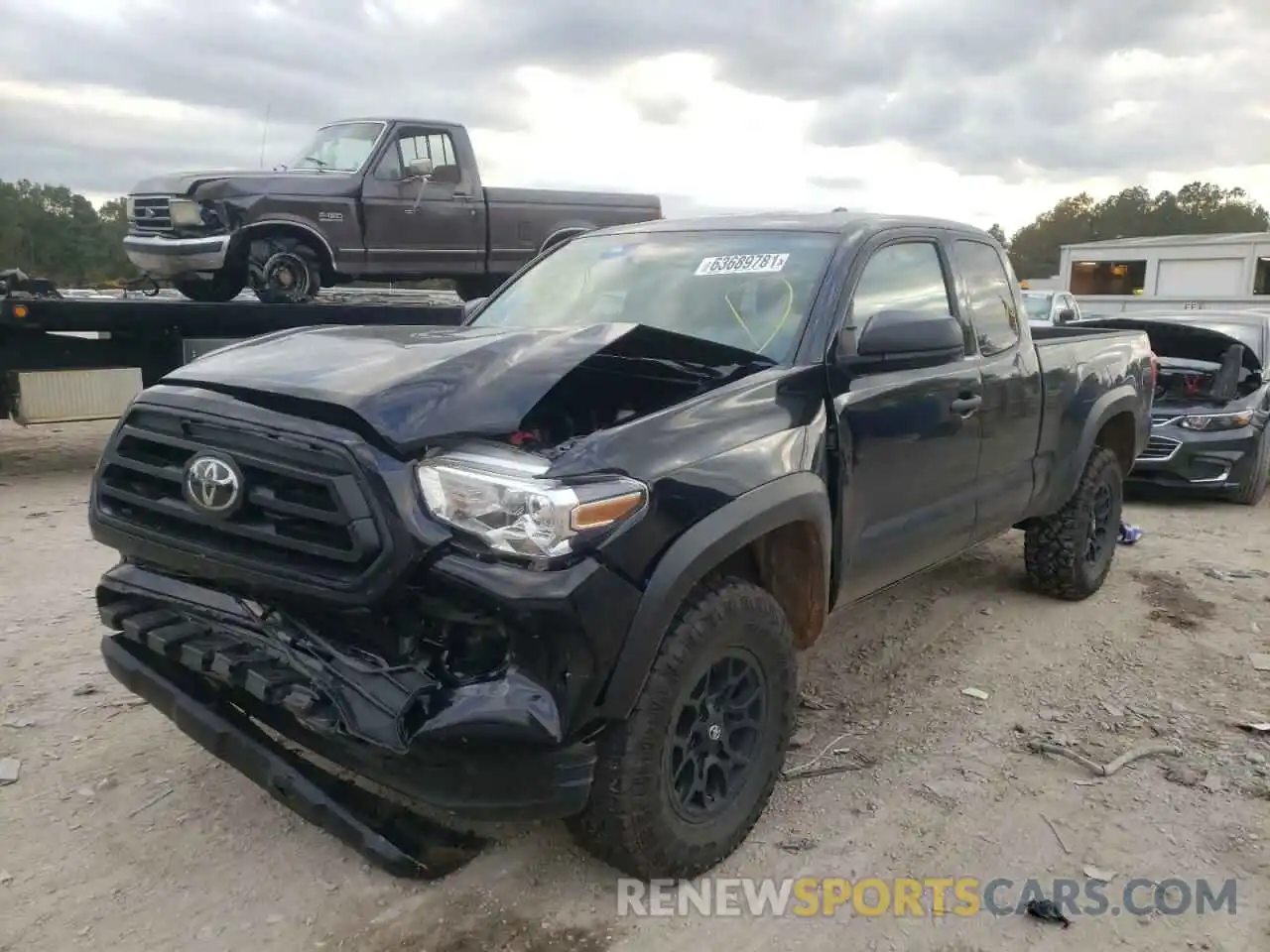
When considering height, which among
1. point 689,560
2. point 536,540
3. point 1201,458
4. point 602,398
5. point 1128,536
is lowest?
point 1128,536

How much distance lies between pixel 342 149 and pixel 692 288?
705 cm

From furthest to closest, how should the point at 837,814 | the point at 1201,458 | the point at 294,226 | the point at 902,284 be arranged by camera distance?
the point at 294,226
the point at 1201,458
the point at 902,284
the point at 837,814

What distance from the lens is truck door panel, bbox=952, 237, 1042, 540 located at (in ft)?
14.0

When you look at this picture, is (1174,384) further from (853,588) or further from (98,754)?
(98,754)

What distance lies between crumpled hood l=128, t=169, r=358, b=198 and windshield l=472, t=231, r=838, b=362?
5.31 metres

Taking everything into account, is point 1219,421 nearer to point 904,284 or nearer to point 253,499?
point 904,284

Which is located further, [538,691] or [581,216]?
[581,216]

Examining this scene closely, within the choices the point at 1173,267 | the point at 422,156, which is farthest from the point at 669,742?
the point at 1173,267

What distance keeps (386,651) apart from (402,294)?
825cm

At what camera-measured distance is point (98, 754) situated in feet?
11.6

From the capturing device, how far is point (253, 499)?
255 cm

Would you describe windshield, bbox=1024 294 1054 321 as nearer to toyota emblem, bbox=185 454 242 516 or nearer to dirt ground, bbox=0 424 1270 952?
dirt ground, bbox=0 424 1270 952

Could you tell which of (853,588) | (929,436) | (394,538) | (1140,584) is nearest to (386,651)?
(394,538)

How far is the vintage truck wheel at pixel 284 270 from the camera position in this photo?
8922 mm
